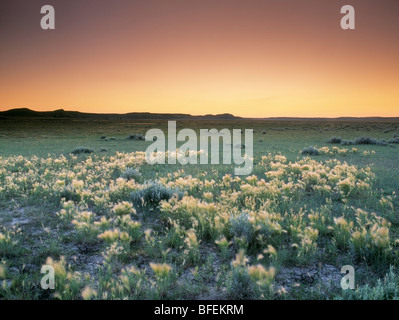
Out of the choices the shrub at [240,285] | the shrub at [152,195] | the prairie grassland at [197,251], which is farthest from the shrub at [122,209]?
the shrub at [240,285]

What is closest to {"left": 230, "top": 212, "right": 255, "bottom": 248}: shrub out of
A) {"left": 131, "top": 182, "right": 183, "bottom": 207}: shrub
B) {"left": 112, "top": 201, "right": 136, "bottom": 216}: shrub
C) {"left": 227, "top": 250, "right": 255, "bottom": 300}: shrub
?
{"left": 227, "top": 250, "right": 255, "bottom": 300}: shrub

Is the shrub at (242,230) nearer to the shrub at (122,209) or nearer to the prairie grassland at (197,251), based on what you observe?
the prairie grassland at (197,251)

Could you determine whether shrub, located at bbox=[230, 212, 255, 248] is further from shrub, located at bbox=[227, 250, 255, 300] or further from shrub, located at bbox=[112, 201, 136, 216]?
shrub, located at bbox=[112, 201, 136, 216]

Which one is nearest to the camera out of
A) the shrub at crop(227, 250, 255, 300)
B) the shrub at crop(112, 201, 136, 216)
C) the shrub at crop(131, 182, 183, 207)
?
the shrub at crop(227, 250, 255, 300)

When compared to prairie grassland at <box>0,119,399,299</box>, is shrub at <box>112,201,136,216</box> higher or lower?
higher

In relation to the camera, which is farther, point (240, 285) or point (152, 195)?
point (152, 195)

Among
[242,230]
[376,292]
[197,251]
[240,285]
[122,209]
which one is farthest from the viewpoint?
[122,209]

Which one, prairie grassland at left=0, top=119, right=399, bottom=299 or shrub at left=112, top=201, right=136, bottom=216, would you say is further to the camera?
shrub at left=112, top=201, right=136, bottom=216

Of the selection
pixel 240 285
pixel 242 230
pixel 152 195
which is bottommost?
pixel 240 285

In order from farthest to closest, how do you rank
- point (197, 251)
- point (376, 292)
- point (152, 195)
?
1. point (152, 195)
2. point (197, 251)
3. point (376, 292)

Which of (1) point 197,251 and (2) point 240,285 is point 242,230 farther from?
(2) point 240,285

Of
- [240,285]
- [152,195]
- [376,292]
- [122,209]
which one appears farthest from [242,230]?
[152,195]

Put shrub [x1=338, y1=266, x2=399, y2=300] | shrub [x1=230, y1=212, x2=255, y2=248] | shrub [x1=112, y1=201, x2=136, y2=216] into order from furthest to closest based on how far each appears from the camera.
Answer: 1. shrub [x1=112, y1=201, x2=136, y2=216]
2. shrub [x1=230, y1=212, x2=255, y2=248]
3. shrub [x1=338, y1=266, x2=399, y2=300]
